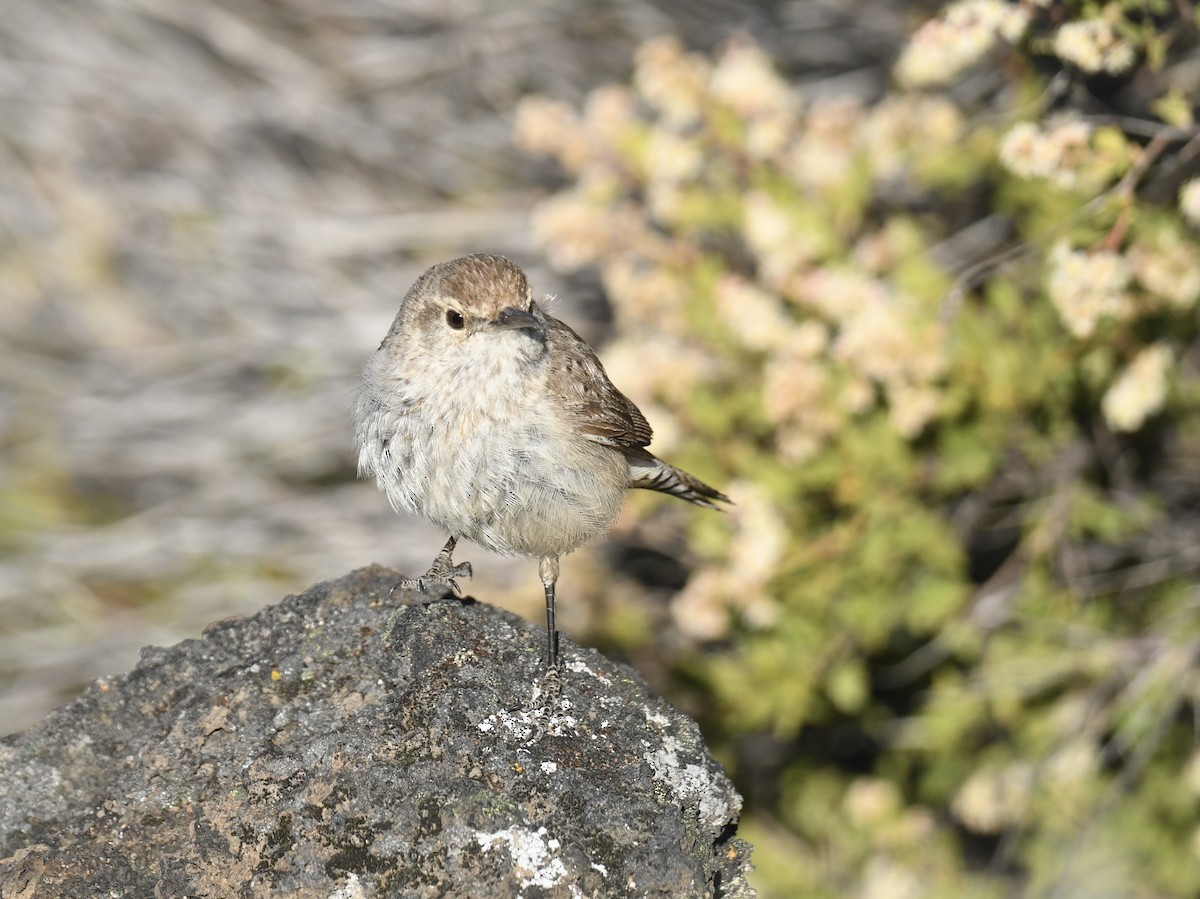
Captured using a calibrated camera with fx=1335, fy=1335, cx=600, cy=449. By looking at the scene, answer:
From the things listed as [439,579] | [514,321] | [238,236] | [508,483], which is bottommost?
[439,579]

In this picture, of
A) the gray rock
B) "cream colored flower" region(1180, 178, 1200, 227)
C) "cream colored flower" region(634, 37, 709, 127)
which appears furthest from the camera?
"cream colored flower" region(634, 37, 709, 127)

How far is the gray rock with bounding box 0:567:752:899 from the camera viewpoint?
2.88m

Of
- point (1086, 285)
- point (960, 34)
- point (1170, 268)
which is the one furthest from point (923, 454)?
point (960, 34)

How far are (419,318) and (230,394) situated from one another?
12.4ft

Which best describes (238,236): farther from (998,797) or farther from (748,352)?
(998,797)

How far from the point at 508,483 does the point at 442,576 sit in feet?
1.58

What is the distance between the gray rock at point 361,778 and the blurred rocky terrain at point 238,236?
11.5ft

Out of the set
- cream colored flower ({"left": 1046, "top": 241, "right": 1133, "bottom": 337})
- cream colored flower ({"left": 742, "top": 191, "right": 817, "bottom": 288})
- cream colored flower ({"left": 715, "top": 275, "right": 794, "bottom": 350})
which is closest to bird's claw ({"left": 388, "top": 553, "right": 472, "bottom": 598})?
cream colored flower ({"left": 715, "top": 275, "right": 794, "bottom": 350})

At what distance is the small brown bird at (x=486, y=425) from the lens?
384 cm

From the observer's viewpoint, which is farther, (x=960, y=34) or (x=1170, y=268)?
(x=1170, y=268)

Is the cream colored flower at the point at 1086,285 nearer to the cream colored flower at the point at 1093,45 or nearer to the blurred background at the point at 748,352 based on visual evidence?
the blurred background at the point at 748,352

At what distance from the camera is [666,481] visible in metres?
4.69

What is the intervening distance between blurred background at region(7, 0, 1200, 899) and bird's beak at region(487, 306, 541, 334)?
1.51 m

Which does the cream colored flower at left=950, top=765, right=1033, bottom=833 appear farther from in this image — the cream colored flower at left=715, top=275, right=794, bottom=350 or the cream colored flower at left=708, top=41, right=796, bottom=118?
the cream colored flower at left=708, top=41, right=796, bottom=118
